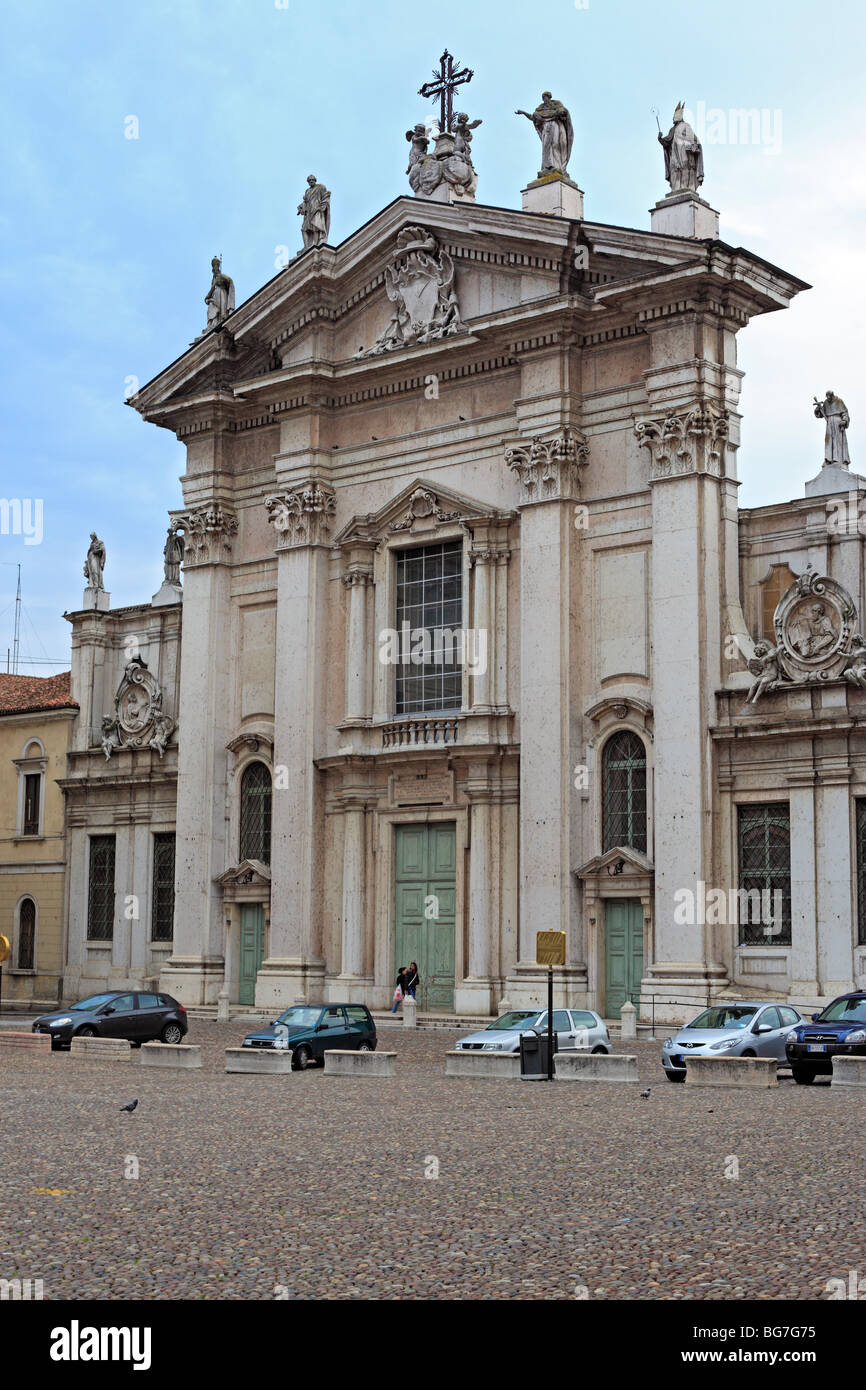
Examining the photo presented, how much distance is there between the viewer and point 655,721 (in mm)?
33594

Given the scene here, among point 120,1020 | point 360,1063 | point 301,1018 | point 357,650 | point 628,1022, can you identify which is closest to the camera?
point 360,1063

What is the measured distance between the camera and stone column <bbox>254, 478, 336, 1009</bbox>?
38906 mm

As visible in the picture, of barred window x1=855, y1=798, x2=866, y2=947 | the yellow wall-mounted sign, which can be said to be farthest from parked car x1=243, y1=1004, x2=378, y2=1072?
barred window x1=855, y1=798, x2=866, y2=947

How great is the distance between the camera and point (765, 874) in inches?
1278

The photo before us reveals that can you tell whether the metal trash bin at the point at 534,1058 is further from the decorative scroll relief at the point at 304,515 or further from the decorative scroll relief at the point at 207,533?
the decorative scroll relief at the point at 207,533

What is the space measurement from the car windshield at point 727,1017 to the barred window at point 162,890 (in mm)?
21626

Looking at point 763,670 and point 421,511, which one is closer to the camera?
point 763,670

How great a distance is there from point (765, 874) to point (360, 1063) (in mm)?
10803

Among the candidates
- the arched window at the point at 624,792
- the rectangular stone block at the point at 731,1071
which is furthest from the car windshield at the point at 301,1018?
the arched window at the point at 624,792

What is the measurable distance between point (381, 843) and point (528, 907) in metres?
5.06

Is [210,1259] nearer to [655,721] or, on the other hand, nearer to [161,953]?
[655,721]

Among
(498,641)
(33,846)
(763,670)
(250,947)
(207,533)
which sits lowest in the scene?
(250,947)

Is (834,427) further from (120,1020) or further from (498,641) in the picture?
(120,1020)

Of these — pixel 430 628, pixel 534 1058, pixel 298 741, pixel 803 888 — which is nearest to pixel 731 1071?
pixel 534 1058
